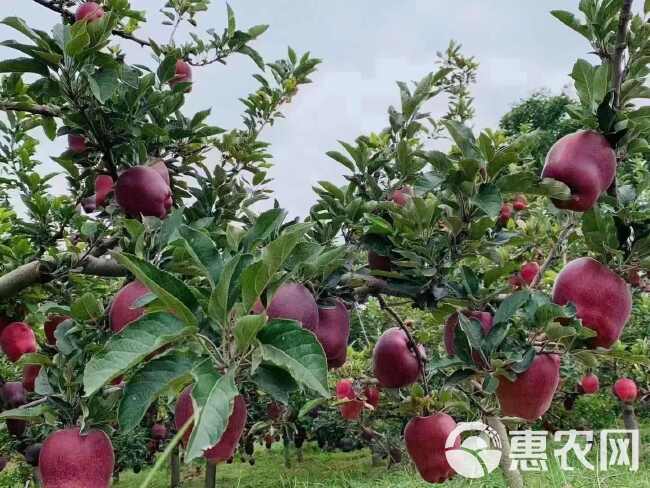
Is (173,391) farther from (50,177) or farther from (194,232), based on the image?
(50,177)

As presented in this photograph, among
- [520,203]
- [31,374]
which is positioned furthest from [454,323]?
[520,203]

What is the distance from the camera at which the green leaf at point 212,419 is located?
21.9 inches

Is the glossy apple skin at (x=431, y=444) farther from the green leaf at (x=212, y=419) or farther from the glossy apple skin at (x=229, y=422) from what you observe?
the green leaf at (x=212, y=419)

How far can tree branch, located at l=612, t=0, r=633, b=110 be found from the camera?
3.25ft

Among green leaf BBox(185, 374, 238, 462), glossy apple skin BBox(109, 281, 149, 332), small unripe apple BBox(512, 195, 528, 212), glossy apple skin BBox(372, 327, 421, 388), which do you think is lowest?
green leaf BBox(185, 374, 238, 462)

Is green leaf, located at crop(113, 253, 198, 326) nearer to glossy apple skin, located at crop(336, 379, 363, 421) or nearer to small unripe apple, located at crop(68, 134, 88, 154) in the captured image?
small unripe apple, located at crop(68, 134, 88, 154)

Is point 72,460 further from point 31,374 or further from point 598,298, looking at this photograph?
point 598,298

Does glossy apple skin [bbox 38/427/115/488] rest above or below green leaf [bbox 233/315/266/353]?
below

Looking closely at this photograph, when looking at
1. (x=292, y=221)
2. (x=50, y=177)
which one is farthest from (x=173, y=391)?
(x=50, y=177)

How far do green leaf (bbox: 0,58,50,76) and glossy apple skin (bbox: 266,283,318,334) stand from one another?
703mm

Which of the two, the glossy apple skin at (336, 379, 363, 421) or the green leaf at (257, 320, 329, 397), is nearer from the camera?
the green leaf at (257, 320, 329, 397)

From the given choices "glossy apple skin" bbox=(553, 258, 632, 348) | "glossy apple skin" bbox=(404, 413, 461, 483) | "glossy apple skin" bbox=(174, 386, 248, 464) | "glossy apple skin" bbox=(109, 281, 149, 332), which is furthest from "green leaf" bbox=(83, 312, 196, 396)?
"glossy apple skin" bbox=(404, 413, 461, 483)

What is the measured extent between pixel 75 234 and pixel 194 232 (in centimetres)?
190

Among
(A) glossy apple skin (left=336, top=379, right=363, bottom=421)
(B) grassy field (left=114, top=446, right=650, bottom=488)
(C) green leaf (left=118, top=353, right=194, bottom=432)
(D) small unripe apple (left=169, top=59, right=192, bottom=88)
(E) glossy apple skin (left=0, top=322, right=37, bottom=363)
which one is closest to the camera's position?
(C) green leaf (left=118, top=353, right=194, bottom=432)
